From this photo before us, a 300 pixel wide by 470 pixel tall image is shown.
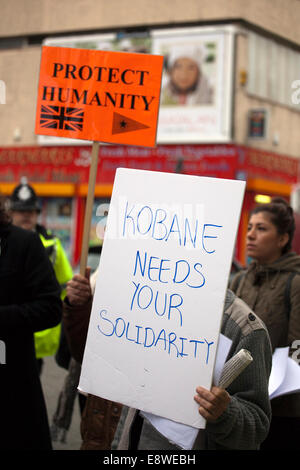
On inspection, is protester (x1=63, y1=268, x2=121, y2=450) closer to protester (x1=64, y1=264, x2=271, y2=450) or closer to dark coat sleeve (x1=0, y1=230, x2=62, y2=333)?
dark coat sleeve (x1=0, y1=230, x2=62, y2=333)

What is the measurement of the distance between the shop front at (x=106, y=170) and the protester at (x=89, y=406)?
44.8 feet

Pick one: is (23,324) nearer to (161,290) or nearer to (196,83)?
Result: (161,290)

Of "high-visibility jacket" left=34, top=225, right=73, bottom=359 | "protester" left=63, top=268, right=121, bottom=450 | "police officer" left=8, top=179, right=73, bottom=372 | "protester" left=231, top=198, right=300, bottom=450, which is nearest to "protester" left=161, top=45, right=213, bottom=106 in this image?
"police officer" left=8, top=179, right=73, bottom=372

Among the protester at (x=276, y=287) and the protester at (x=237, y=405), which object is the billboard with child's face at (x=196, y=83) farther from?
the protester at (x=237, y=405)

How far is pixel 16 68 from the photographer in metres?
19.8

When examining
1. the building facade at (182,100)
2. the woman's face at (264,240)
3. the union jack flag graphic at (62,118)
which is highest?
the building facade at (182,100)

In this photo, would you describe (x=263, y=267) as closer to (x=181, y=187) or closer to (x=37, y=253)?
(x=37, y=253)

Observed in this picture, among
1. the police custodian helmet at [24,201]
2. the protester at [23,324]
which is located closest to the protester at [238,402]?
the protester at [23,324]

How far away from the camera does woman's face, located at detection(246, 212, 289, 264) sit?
3.59 meters

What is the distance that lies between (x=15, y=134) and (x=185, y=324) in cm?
1851

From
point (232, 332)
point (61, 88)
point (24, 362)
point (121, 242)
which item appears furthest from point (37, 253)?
point (232, 332)

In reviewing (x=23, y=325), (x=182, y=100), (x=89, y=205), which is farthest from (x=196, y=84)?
(x=89, y=205)

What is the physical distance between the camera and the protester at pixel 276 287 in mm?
3078

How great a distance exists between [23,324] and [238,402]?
3.99 feet
